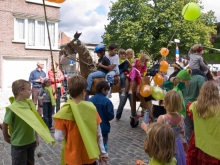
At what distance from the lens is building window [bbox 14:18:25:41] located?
19.9 m

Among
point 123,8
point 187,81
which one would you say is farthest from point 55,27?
point 187,81

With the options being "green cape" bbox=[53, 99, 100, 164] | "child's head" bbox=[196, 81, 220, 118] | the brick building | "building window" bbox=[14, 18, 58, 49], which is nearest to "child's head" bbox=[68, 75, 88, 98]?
"green cape" bbox=[53, 99, 100, 164]

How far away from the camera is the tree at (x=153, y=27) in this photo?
3255 centimetres

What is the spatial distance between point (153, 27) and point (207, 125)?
32145 millimetres

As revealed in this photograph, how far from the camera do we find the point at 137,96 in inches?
284

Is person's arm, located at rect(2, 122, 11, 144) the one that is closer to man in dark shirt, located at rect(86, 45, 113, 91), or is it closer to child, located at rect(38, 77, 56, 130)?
man in dark shirt, located at rect(86, 45, 113, 91)

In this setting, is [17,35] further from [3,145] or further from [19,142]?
[19,142]

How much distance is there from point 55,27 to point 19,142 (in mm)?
19700

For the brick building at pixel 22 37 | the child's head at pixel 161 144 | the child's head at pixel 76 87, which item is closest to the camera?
the child's head at pixel 161 144

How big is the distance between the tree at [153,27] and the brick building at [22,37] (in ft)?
43.4

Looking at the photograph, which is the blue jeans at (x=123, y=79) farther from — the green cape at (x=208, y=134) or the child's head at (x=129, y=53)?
the green cape at (x=208, y=134)

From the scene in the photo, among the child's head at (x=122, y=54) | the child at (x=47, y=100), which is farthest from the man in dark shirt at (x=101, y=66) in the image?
the child at (x=47, y=100)

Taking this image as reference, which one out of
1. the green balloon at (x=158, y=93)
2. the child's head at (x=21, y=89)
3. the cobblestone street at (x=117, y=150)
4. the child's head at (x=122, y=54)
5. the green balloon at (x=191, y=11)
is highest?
the green balloon at (x=191, y=11)

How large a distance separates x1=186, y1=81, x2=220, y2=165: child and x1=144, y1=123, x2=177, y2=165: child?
124cm
